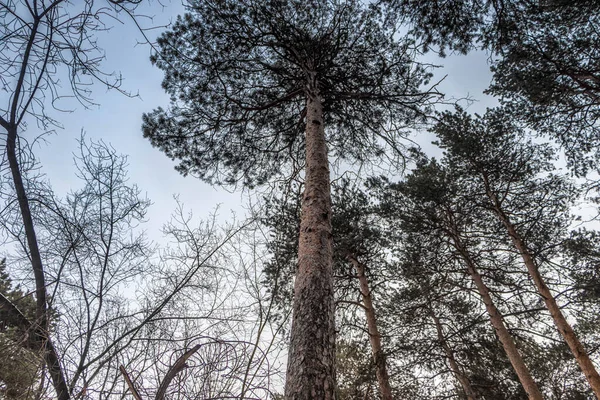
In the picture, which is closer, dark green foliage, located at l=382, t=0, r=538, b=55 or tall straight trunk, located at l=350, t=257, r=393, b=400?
dark green foliage, located at l=382, t=0, r=538, b=55

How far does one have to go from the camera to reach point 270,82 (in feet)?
19.4

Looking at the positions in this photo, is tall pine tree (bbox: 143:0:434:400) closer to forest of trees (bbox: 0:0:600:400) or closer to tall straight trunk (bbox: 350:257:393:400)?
forest of trees (bbox: 0:0:600:400)

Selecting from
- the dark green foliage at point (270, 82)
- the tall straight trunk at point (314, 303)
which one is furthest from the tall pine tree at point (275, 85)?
the tall straight trunk at point (314, 303)

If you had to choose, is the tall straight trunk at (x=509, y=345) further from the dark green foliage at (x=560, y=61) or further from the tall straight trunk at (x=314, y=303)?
the tall straight trunk at (x=314, y=303)

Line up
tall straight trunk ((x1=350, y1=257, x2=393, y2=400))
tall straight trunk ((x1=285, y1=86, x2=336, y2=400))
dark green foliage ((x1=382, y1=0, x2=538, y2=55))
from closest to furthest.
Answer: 1. tall straight trunk ((x1=285, y1=86, x2=336, y2=400))
2. dark green foliage ((x1=382, y1=0, x2=538, y2=55))
3. tall straight trunk ((x1=350, y1=257, x2=393, y2=400))

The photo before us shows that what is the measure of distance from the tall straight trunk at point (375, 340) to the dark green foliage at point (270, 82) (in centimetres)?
379

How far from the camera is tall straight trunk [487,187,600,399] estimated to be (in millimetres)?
5496

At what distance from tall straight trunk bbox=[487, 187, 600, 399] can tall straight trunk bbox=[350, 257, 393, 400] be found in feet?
12.3

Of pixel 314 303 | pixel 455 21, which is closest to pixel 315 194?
pixel 314 303

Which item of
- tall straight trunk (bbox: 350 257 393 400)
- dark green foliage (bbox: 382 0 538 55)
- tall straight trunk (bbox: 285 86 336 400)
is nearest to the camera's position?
tall straight trunk (bbox: 285 86 336 400)

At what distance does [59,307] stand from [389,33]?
6.37m

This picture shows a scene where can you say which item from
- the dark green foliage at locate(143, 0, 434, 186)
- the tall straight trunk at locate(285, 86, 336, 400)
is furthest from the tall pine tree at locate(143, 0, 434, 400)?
the tall straight trunk at locate(285, 86, 336, 400)

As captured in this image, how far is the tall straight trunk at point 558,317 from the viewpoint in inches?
216

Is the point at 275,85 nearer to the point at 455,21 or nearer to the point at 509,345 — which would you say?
the point at 455,21
